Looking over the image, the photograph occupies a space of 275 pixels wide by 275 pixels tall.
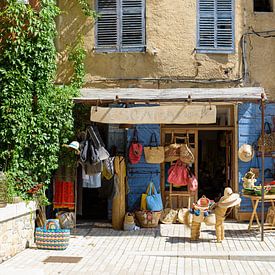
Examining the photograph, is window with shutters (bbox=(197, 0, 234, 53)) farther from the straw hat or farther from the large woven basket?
the large woven basket

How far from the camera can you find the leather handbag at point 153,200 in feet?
40.8

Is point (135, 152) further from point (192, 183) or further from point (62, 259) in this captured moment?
point (62, 259)

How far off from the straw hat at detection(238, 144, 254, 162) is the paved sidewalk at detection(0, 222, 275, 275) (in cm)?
200

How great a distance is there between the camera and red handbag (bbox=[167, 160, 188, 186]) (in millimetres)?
12914

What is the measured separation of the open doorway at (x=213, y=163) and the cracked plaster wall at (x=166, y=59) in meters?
2.12

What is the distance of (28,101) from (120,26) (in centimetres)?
389

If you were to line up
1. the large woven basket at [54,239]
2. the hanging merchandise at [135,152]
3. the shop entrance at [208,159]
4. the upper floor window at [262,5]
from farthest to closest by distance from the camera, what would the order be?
the upper floor window at [262,5] < the shop entrance at [208,159] < the hanging merchandise at [135,152] < the large woven basket at [54,239]

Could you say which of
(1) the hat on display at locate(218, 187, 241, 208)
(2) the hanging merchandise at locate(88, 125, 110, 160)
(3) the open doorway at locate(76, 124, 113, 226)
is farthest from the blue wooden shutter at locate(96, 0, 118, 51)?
(1) the hat on display at locate(218, 187, 241, 208)

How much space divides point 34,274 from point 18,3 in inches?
248

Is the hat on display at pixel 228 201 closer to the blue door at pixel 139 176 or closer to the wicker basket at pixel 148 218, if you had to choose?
the wicker basket at pixel 148 218

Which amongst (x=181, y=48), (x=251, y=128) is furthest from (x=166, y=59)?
(x=251, y=128)

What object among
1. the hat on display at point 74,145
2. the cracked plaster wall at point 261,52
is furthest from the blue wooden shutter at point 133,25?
the hat on display at point 74,145

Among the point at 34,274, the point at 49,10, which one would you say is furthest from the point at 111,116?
the point at 34,274

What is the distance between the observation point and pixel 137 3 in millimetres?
13125
